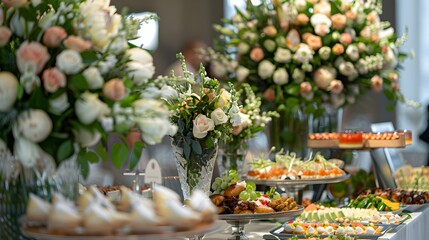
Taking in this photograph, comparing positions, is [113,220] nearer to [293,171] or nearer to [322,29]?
[293,171]

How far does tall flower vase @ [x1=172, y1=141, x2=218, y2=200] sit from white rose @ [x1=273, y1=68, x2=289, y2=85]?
78.3 inches

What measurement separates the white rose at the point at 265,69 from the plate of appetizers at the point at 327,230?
183 cm

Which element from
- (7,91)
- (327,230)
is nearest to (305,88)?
(327,230)

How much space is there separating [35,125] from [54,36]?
0.25m

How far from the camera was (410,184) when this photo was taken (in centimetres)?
517

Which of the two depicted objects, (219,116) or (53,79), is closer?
(53,79)

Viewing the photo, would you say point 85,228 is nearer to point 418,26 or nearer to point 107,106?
point 107,106

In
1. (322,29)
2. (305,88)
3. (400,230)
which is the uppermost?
(322,29)

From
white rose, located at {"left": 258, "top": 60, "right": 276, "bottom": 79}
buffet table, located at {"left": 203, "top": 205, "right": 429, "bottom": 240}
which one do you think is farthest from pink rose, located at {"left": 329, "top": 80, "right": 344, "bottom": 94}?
buffet table, located at {"left": 203, "top": 205, "right": 429, "bottom": 240}

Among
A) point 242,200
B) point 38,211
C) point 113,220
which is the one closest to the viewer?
point 113,220

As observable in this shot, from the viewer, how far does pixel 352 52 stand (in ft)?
17.4

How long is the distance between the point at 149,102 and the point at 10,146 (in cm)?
41

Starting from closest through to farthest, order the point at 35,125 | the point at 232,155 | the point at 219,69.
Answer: the point at 35,125
the point at 232,155
the point at 219,69

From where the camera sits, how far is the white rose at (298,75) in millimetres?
5332
